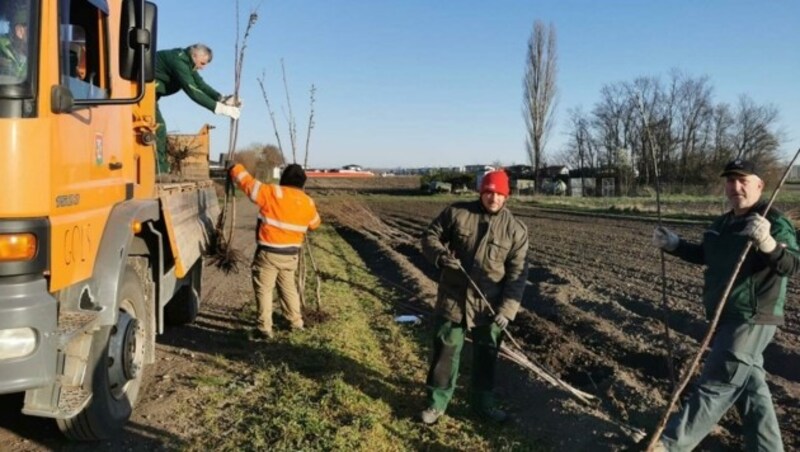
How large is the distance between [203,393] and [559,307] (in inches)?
209

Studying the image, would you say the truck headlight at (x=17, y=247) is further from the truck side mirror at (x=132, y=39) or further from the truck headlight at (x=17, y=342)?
the truck side mirror at (x=132, y=39)

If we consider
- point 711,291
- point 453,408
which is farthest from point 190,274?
point 711,291

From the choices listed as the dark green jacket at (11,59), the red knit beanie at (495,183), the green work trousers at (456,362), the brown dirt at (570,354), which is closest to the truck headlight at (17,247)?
the dark green jacket at (11,59)

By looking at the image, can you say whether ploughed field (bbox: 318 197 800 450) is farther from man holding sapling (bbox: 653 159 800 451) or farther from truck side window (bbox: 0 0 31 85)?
truck side window (bbox: 0 0 31 85)

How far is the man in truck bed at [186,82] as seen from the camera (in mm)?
6844

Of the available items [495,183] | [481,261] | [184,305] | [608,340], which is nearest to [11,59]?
[495,183]

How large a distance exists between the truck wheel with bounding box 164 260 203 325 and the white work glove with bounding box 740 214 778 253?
5545mm

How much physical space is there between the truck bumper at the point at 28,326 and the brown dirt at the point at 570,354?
4.13 ft

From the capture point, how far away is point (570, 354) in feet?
22.9

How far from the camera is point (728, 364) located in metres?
3.88

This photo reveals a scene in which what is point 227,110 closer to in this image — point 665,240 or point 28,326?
point 28,326

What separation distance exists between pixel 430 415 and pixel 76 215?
2.71 metres

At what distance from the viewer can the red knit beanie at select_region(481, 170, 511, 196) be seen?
4.98 metres

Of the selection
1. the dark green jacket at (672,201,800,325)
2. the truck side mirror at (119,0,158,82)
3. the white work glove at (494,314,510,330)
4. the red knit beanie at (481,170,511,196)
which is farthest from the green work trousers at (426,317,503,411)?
the truck side mirror at (119,0,158,82)
